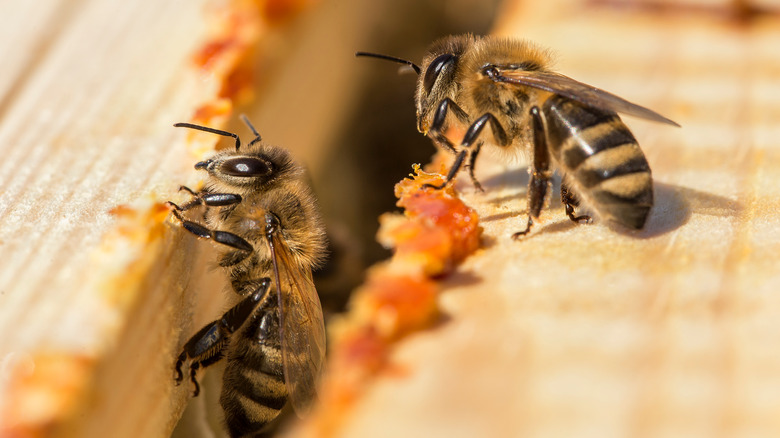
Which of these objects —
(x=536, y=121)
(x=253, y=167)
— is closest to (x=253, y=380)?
(x=253, y=167)

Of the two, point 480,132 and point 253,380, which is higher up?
point 480,132

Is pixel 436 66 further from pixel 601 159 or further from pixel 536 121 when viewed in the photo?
pixel 601 159

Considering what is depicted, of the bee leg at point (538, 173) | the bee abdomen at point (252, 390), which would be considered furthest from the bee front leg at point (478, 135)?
the bee abdomen at point (252, 390)

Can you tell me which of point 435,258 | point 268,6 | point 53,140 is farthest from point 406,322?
point 268,6

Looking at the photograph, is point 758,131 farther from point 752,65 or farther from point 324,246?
point 324,246

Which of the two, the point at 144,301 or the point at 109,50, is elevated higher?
the point at 109,50

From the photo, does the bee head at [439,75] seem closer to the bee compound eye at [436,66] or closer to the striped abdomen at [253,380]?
the bee compound eye at [436,66]
